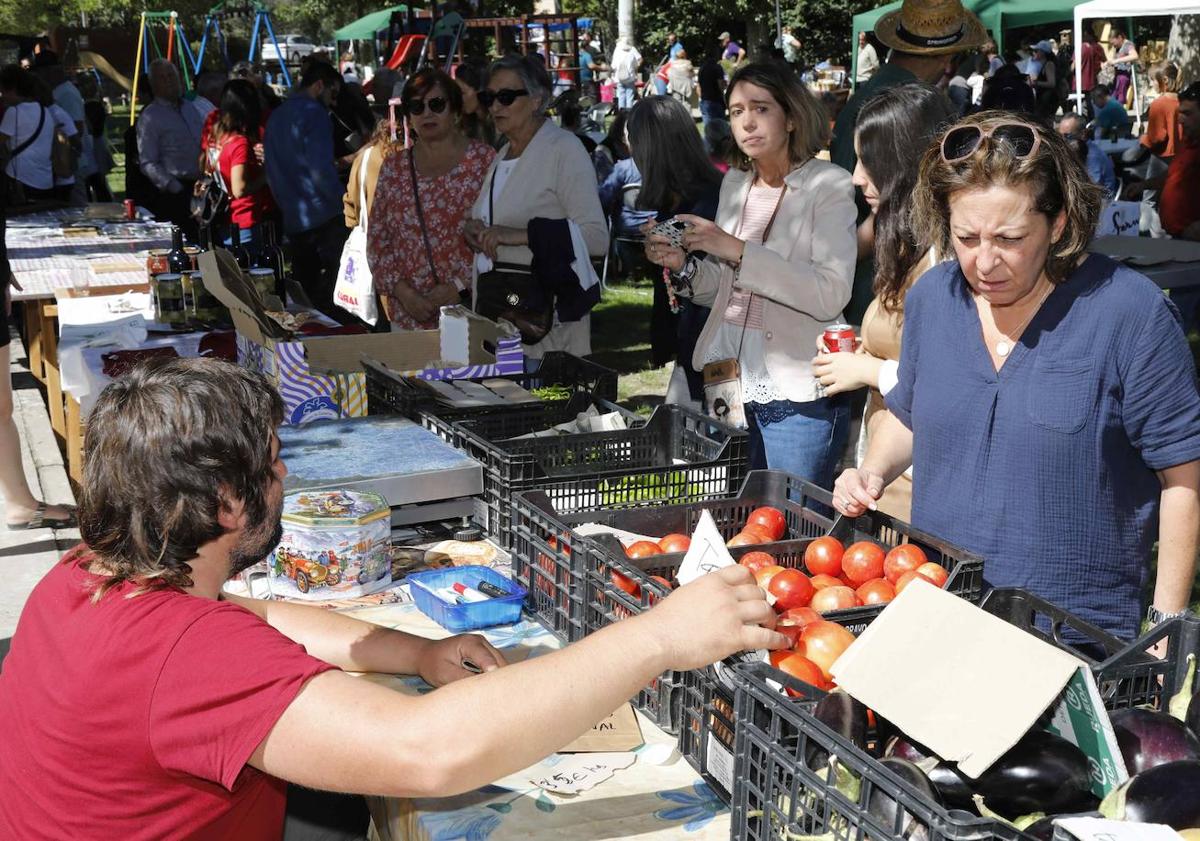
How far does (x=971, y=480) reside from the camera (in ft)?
7.36

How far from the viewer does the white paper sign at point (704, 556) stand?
77.1 inches

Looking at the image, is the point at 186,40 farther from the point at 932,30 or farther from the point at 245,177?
the point at 932,30

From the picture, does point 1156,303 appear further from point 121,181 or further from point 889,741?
point 121,181

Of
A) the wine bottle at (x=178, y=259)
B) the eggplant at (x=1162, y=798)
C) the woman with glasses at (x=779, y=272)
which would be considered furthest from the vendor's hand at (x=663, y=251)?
the wine bottle at (x=178, y=259)

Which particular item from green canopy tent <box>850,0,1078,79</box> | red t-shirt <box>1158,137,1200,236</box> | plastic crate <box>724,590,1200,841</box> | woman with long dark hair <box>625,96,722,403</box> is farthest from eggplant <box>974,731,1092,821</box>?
green canopy tent <box>850,0,1078,79</box>

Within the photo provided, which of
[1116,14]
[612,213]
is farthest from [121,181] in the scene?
[1116,14]

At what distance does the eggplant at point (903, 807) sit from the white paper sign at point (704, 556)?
61cm

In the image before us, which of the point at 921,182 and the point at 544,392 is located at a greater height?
the point at 921,182

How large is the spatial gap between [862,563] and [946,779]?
2.54 ft

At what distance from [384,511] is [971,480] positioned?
118 cm

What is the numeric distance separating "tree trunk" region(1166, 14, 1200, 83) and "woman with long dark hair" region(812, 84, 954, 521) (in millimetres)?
17586

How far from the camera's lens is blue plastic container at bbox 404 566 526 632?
2299mm

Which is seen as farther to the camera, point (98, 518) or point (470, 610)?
point (470, 610)

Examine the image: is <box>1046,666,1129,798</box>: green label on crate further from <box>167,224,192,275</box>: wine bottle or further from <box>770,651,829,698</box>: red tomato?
<box>167,224,192,275</box>: wine bottle
